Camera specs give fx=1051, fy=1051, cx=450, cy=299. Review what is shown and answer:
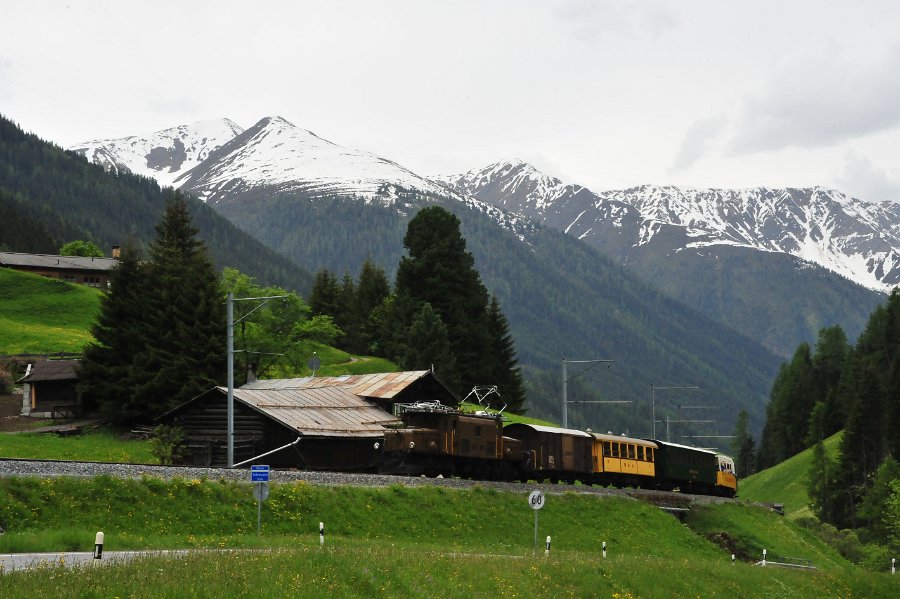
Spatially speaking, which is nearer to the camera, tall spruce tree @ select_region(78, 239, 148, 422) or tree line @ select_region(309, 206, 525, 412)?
tall spruce tree @ select_region(78, 239, 148, 422)

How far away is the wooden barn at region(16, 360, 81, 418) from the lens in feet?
235

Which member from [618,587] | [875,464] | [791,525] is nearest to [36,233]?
[875,464]

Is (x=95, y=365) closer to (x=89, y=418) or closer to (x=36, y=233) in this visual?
(x=89, y=418)

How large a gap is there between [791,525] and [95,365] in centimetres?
4591

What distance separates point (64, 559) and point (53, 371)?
50.3 metres

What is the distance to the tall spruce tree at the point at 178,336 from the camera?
65.9m

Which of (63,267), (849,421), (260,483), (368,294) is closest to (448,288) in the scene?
(368,294)

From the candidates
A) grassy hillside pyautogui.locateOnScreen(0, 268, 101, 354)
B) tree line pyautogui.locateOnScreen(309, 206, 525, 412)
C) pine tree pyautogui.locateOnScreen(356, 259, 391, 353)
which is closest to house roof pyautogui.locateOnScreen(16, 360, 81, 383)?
grassy hillside pyautogui.locateOnScreen(0, 268, 101, 354)

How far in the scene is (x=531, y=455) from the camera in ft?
200

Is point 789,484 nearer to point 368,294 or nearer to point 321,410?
point 368,294

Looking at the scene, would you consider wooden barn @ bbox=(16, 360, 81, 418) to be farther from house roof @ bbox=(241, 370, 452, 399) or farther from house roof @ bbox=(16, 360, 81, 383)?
house roof @ bbox=(241, 370, 452, 399)

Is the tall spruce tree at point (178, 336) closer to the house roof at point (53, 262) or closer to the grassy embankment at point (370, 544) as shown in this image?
the grassy embankment at point (370, 544)

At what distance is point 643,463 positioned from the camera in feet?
225

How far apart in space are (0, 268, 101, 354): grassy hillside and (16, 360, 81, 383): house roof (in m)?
14.3
